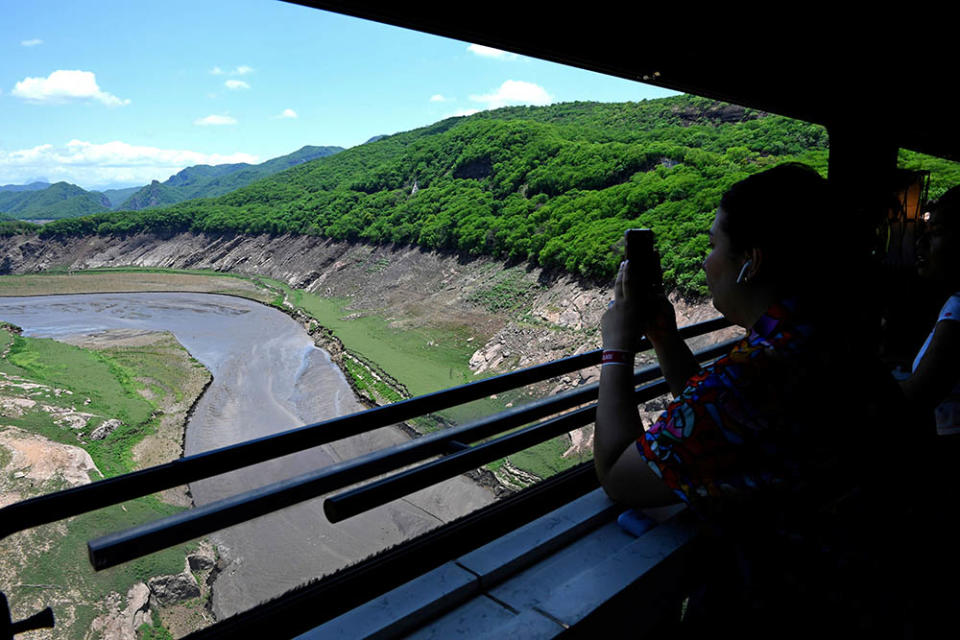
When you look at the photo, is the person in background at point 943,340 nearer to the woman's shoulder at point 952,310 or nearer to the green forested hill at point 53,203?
the woman's shoulder at point 952,310

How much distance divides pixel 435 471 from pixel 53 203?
174 metres

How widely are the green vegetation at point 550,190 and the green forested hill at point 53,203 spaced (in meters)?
73.0

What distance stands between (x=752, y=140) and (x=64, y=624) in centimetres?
3830

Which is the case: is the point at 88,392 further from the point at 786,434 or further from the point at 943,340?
the point at 786,434

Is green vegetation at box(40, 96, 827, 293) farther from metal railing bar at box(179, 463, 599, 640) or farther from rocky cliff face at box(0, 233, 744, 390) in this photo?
metal railing bar at box(179, 463, 599, 640)

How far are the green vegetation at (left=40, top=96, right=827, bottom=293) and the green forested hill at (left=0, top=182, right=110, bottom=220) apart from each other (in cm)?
7297

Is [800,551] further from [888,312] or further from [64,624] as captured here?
[64,624]

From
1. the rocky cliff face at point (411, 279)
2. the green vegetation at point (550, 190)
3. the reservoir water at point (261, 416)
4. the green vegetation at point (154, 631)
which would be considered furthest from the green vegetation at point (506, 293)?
the green vegetation at point (154, 631)

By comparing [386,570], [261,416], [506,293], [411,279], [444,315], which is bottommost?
[261,416]

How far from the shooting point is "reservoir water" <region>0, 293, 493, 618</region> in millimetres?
16609

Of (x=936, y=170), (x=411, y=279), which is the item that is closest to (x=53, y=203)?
(x=411, y=279)

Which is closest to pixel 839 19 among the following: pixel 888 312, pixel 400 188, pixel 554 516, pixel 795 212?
pixel 888 312

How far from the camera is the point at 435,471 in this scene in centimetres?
143

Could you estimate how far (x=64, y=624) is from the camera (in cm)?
1275
